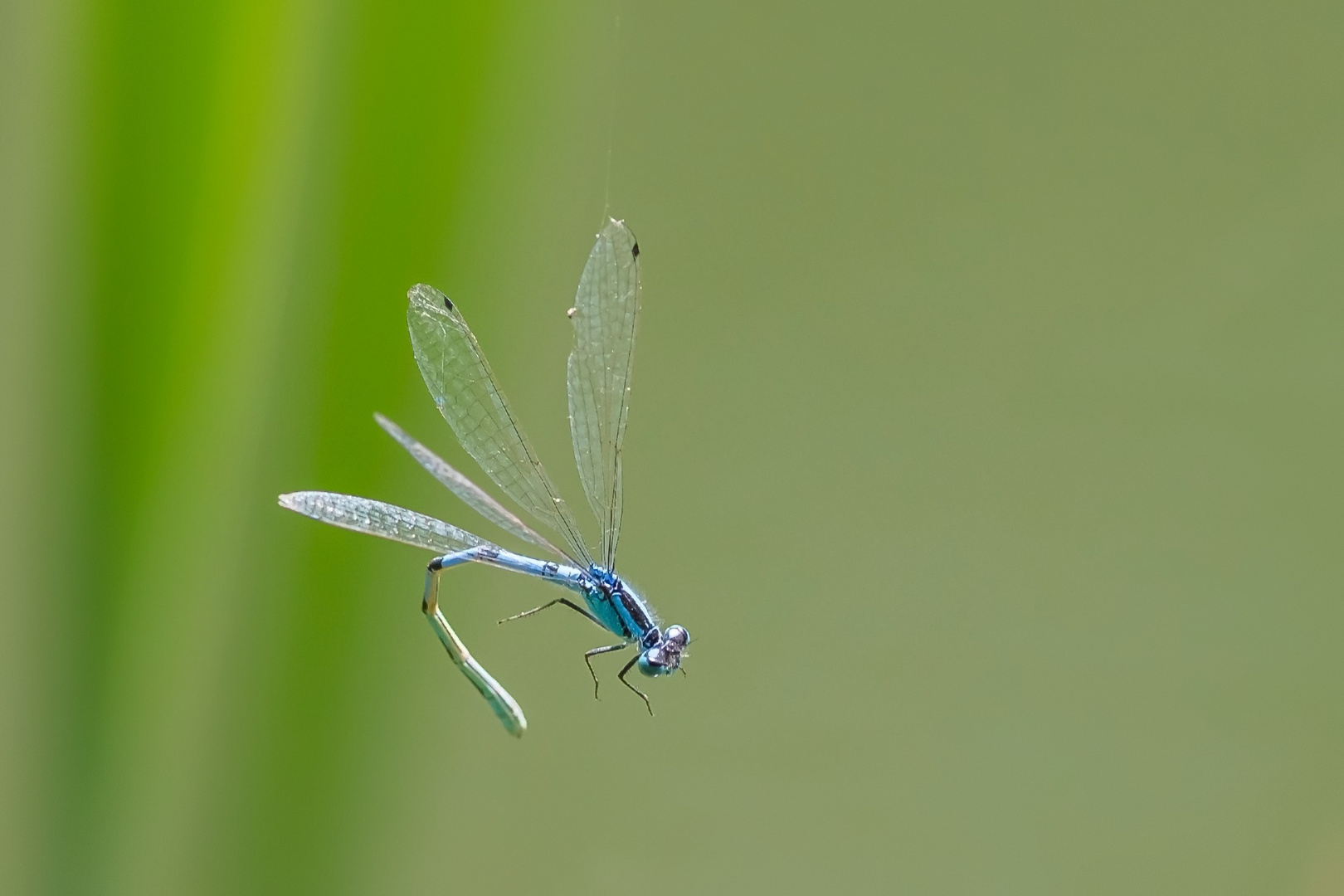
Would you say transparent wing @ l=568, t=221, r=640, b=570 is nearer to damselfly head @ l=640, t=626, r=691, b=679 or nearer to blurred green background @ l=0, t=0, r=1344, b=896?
damselfly head @ l=640, t=626, r=691, b=679

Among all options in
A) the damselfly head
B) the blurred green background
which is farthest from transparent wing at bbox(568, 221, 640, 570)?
the blurred green background

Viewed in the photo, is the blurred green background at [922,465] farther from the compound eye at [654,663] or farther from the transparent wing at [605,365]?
the compound eye at [654,663]

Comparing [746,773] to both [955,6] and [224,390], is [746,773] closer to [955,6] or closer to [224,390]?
[224,390]

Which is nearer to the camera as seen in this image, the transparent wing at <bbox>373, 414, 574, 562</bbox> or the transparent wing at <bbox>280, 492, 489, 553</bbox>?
the transparent wing at <bbox>280, 492, 489, 553</bbox>

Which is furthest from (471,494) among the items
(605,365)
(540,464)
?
(605,365)

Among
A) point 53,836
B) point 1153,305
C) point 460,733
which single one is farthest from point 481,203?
point 1153,305

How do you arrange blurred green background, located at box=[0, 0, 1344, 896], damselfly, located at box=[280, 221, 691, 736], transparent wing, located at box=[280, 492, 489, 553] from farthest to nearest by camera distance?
blurred green background, located at box=[0, 0, 1344, 896] < damselfly, located at box=[280, 221, 691, 736] < transparent wing, located at box=[280, 492, 489, 553]

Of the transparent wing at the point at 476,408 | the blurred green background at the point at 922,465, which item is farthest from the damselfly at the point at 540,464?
the blurred green background at the point at 922,465
